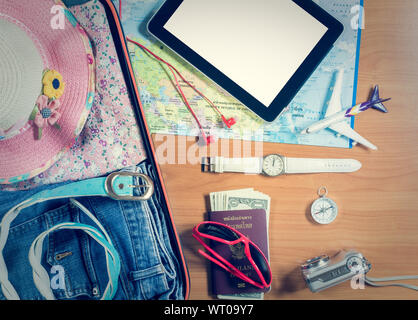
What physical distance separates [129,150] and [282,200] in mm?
368

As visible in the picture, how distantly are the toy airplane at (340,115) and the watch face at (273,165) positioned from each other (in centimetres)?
9

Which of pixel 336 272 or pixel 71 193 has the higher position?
pixel 71 193

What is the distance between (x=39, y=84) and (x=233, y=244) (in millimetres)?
505

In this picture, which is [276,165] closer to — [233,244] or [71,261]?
[233,244]

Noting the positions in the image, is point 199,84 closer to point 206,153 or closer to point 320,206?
point 206,153

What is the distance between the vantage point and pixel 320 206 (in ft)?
1.99

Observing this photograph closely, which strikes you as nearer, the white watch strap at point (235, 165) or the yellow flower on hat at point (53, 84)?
the yellow flower on hat at point (53, 84)

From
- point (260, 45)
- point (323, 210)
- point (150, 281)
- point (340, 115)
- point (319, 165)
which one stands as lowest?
point (150, 281)

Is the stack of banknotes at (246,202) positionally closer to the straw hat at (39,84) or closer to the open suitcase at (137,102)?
the open suitcase at (137,102)

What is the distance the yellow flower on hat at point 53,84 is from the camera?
494 mm

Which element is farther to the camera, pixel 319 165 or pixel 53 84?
pixel 319 165

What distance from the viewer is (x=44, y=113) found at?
0.50m

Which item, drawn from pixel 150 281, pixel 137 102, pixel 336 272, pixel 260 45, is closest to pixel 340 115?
pixel 260 45

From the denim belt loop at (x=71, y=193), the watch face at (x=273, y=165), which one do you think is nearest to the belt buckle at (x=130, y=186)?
the denim belt loop at (x=71, y=193)
